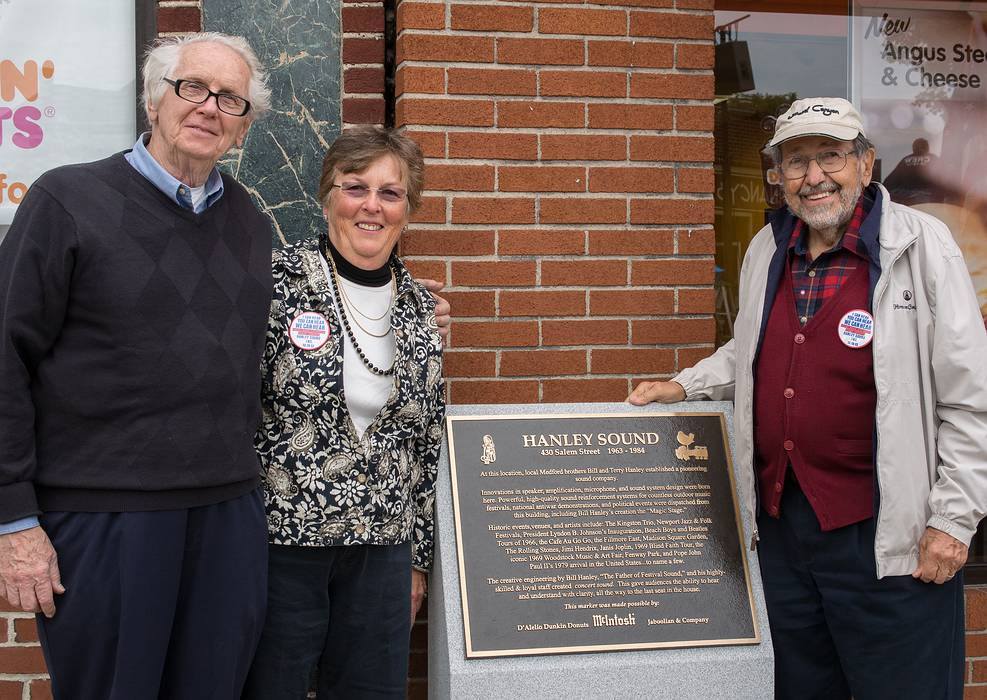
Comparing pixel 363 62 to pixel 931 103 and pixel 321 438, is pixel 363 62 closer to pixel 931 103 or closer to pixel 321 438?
pixel 321 438

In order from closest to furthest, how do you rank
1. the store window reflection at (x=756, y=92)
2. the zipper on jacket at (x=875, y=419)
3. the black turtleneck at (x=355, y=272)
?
the zipper on jacket at (x=875, y=419), the black turtleneck at (x=355, y=272), the store window reflection at (x=756, y=92)

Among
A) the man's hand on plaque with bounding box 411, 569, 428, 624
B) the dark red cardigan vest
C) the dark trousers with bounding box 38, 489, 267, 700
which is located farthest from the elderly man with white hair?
the dark red cardigan vest

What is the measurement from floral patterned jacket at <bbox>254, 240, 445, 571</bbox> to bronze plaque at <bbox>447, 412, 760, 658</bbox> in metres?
0.41

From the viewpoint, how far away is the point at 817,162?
10.5 feet

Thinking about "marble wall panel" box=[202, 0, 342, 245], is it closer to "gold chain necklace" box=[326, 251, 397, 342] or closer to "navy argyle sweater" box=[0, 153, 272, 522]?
"gold chain necklace" box=[326, 251, 397, 342]

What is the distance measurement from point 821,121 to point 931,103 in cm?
181

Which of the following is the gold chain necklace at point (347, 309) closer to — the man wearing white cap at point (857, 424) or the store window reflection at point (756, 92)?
the man wearing white cap at point (857, 424)

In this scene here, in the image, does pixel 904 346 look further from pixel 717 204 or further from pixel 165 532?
pixel 165 532

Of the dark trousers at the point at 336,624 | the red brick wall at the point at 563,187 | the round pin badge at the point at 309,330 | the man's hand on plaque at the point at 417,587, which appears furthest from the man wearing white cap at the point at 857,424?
the round pin badge at the point at 309,330

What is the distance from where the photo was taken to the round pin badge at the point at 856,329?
3.04m

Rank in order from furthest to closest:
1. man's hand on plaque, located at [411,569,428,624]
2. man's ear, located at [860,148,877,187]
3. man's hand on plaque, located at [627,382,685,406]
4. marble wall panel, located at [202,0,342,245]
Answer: marble wall panel, located at [202,0,342,245] → man's hand on plaque, located at [627,382,685,406] → man's hand on plaque, located at [411,569,428,624] → man's ear, located at [860,148,877,187]

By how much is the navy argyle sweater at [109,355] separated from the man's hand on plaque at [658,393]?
4.93 feet

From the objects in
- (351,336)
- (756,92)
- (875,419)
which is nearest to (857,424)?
(875,419)

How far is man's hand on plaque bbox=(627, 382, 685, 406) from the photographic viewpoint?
141 inches
